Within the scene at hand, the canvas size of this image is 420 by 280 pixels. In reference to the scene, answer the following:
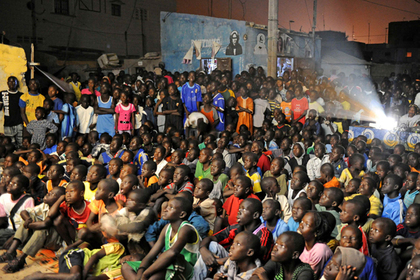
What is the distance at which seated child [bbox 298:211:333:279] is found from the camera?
11.5ft

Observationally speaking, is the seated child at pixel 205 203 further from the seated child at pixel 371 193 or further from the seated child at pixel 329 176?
the seated child at pixel 371 193

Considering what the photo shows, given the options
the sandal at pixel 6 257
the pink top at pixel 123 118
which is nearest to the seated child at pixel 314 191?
the sandal at pixel 6 257

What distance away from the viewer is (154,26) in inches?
1058

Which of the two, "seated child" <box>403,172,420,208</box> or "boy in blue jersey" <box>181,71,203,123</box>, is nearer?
"seated child" <box>403,172,420,208</box>

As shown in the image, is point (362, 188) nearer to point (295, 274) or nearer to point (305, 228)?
point (305, 228)

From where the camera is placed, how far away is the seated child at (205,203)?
4.75 metres

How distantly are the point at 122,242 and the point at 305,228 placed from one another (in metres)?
1.77

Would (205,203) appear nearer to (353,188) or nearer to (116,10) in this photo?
(353,188)

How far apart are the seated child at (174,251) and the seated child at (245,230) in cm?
10

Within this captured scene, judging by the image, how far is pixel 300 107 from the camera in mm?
8891

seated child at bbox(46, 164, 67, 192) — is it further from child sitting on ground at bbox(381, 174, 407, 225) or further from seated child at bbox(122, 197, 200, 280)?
child sitting on ground at bbox(381, 174, 407, 225)

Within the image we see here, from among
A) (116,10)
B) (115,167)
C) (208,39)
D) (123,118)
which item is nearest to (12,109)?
(123,118)

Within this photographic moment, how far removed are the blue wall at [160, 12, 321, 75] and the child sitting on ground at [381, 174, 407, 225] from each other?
10020mm

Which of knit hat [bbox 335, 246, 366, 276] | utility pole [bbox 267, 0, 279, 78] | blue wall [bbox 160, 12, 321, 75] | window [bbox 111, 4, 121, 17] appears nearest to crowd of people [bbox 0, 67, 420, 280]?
knit hat [bbox 335, 246, 366, 276]
